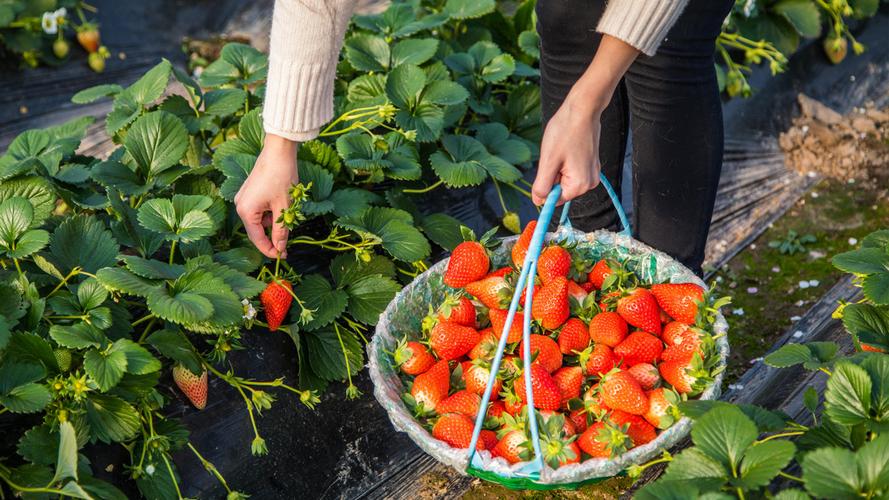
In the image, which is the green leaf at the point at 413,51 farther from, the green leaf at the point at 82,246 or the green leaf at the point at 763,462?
the green leaf at the point at 763,462

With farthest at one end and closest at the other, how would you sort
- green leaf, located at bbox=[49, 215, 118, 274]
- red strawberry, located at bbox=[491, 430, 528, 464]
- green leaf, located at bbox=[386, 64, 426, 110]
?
green leaf, located at bbox=[386, 64, 426, 110], green leaf, located at bbox=[49, 215, 118, 274], red strawberry, located at bbox=[491, 430, 528, 464]

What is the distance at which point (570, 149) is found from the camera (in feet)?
4.42

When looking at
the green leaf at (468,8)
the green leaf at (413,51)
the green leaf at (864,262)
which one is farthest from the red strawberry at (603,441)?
the green leaf at (468,8)

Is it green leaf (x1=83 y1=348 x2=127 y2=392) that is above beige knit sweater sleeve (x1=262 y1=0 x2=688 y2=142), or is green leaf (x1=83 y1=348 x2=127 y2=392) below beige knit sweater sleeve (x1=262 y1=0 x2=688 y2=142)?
below

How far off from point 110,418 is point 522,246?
2.46ft

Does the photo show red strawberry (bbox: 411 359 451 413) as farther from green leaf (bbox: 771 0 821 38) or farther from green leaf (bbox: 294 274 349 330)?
green leaf (bbox: 771 0 821 38)

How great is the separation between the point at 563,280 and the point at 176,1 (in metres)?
2.55

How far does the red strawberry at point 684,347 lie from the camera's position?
1.49 meters

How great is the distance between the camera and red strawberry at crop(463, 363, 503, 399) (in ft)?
4.88

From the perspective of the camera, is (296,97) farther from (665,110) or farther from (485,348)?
(665,110)

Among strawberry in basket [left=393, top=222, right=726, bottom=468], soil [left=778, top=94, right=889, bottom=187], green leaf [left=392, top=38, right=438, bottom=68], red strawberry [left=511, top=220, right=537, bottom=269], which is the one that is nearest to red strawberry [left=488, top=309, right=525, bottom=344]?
strawberry in basket [left=393, top=222, right=726, bottom=468]

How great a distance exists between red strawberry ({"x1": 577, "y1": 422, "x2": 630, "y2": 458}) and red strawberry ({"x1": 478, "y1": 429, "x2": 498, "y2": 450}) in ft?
0.43

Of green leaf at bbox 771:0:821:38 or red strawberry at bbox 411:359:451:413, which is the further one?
green leaf at bbox 771:0:821:38

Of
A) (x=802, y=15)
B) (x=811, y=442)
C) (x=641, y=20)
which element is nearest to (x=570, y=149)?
→ (x=641, y=20)
